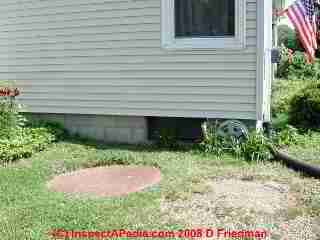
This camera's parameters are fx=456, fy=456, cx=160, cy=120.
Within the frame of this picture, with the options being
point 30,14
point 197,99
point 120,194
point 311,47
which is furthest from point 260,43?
point 30,14

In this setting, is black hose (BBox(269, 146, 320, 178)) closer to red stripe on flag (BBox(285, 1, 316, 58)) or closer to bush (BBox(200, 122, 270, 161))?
bush (BBox(200, 122, 270, 161))

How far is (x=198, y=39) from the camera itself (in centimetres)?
618

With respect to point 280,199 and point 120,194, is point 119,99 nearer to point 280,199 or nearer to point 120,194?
point 120,194

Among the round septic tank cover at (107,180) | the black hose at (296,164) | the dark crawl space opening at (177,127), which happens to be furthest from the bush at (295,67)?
the round septic tank cover at (107,180)

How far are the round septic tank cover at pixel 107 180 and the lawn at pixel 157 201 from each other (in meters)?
0.15

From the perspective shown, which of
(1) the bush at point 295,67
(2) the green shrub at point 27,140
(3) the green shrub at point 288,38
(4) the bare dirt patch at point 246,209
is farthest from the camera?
(3) the green shrub at point 288,38

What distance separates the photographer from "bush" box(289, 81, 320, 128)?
6.65 m

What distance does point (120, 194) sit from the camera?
15.3 feet

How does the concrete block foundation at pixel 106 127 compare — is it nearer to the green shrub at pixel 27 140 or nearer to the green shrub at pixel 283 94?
the green shrub at pixel 27 140

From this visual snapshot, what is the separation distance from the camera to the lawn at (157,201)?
12.4 ft

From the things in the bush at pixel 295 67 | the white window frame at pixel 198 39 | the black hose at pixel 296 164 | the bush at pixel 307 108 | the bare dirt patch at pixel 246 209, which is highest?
the white window frame at pixel 198 39

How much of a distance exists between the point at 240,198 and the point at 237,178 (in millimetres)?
689

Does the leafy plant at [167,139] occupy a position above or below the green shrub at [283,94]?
below

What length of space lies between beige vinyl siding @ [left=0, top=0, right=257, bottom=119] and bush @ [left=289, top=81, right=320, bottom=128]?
1217 millimetres
